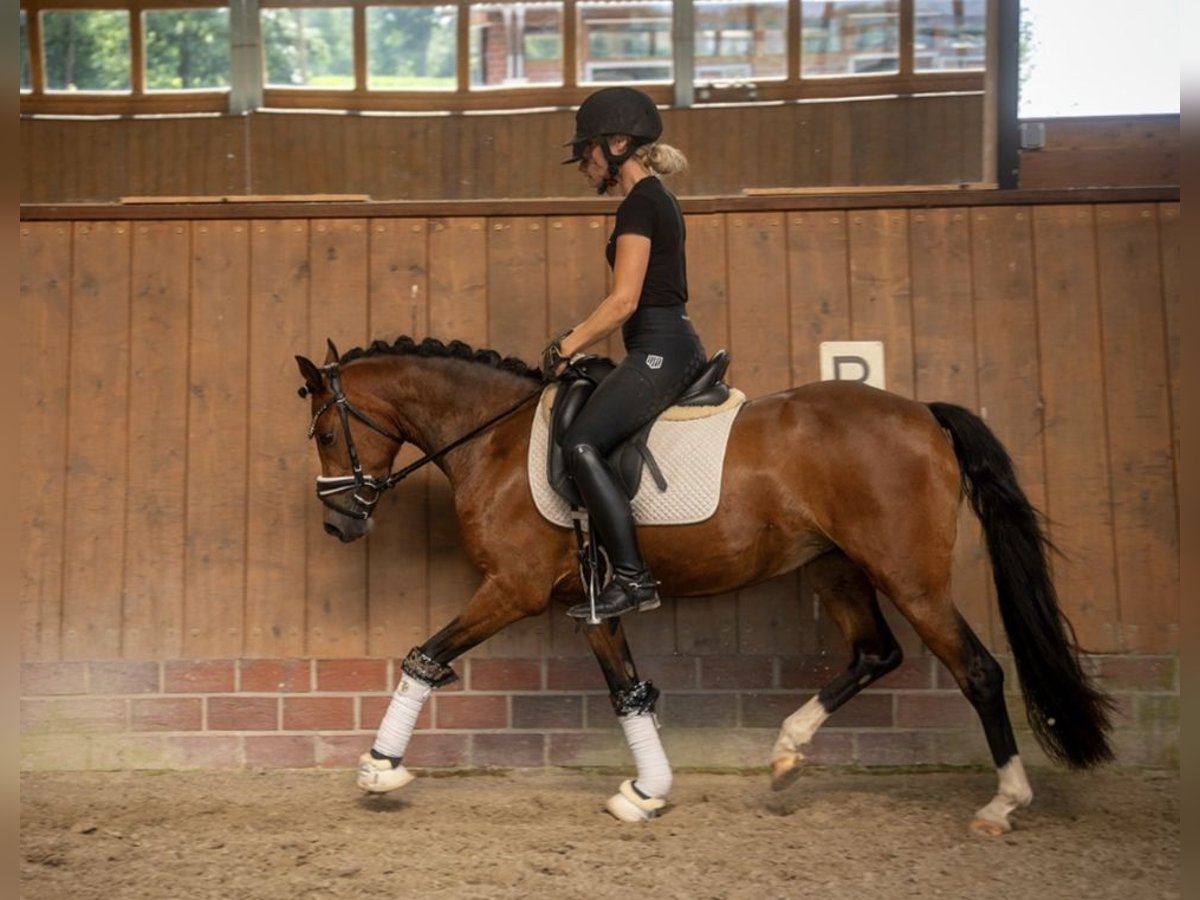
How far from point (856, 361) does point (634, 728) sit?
181 cm

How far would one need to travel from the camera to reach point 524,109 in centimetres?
943

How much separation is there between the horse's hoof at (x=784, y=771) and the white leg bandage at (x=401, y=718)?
4.18ft

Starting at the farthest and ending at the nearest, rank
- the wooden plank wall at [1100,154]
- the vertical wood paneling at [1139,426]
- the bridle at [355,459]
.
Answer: the wooden plank wall at [1100,154] < the vertical wood paneling at [1139,426] < the bridle at [355,459]

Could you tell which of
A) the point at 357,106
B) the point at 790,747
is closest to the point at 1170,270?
the point at 790,747

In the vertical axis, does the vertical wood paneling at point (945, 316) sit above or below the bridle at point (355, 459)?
above

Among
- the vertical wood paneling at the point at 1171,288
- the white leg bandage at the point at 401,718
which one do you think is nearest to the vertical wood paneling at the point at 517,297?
the white leg bandage at the point at 401,718

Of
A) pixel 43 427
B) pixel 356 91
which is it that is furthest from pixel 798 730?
pixel 356 91

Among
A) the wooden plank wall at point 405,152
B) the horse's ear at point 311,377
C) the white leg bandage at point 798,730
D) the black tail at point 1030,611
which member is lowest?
the white leg bandage at point 798,730

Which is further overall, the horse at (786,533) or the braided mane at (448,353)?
the braided mane at (448,353)

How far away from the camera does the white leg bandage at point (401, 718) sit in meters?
3.99

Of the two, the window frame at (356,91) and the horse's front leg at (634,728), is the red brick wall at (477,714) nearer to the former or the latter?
the horse's front leg at (634,728)

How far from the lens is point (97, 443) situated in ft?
15.8

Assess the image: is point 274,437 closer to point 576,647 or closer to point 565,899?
point 576,647

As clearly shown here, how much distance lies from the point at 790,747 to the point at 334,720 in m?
1.90
